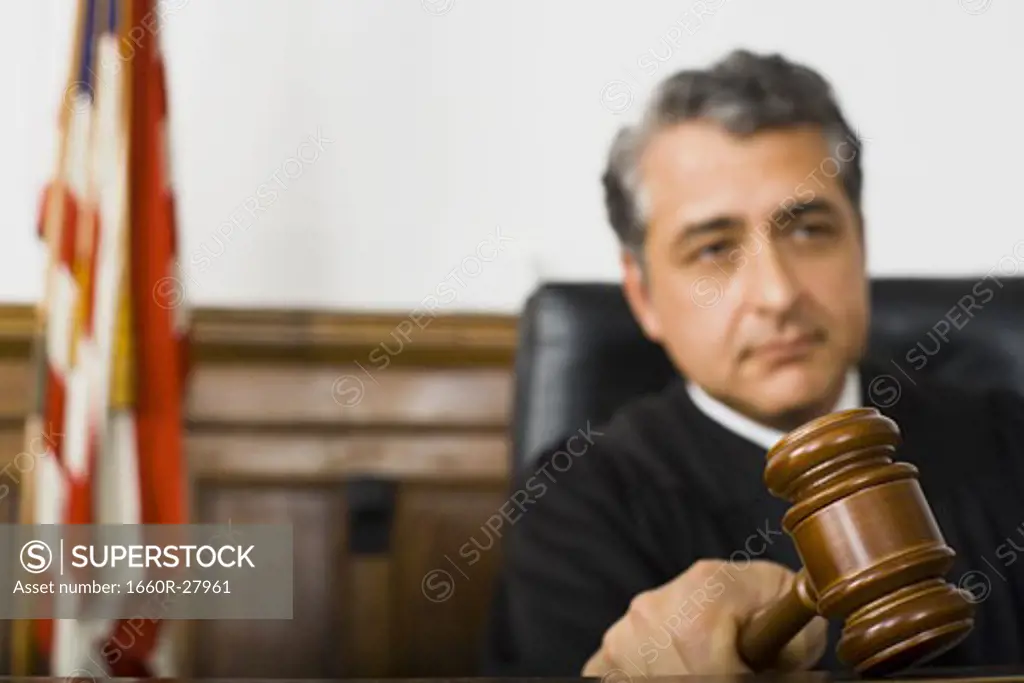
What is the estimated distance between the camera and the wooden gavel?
624 mm

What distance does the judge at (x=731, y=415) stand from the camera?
1390mm

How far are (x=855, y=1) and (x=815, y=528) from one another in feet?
4.36

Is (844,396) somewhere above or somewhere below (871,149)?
below

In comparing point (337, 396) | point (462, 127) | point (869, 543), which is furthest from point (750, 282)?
point (869, 543)

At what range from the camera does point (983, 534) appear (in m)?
1.46

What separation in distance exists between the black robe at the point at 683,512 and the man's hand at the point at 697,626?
3 cm

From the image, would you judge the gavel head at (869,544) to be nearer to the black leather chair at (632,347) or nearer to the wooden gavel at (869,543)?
the wooden gavel at (869,543)

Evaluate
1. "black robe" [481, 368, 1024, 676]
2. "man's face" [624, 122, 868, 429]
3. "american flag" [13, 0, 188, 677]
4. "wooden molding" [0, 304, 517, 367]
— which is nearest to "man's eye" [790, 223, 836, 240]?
"man's face" [624, 122, 868, 429]

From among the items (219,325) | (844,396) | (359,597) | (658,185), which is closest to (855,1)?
(658,185)

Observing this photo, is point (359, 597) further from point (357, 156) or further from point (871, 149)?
point (871, 149)

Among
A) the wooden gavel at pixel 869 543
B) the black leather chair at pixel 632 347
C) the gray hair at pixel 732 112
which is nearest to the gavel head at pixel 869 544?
the wooden gavel at pixel 869 543

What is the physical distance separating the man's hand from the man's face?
25 centimetres

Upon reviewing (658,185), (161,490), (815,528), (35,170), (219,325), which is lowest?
(815,528)

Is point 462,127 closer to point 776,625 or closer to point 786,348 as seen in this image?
point 786,348
